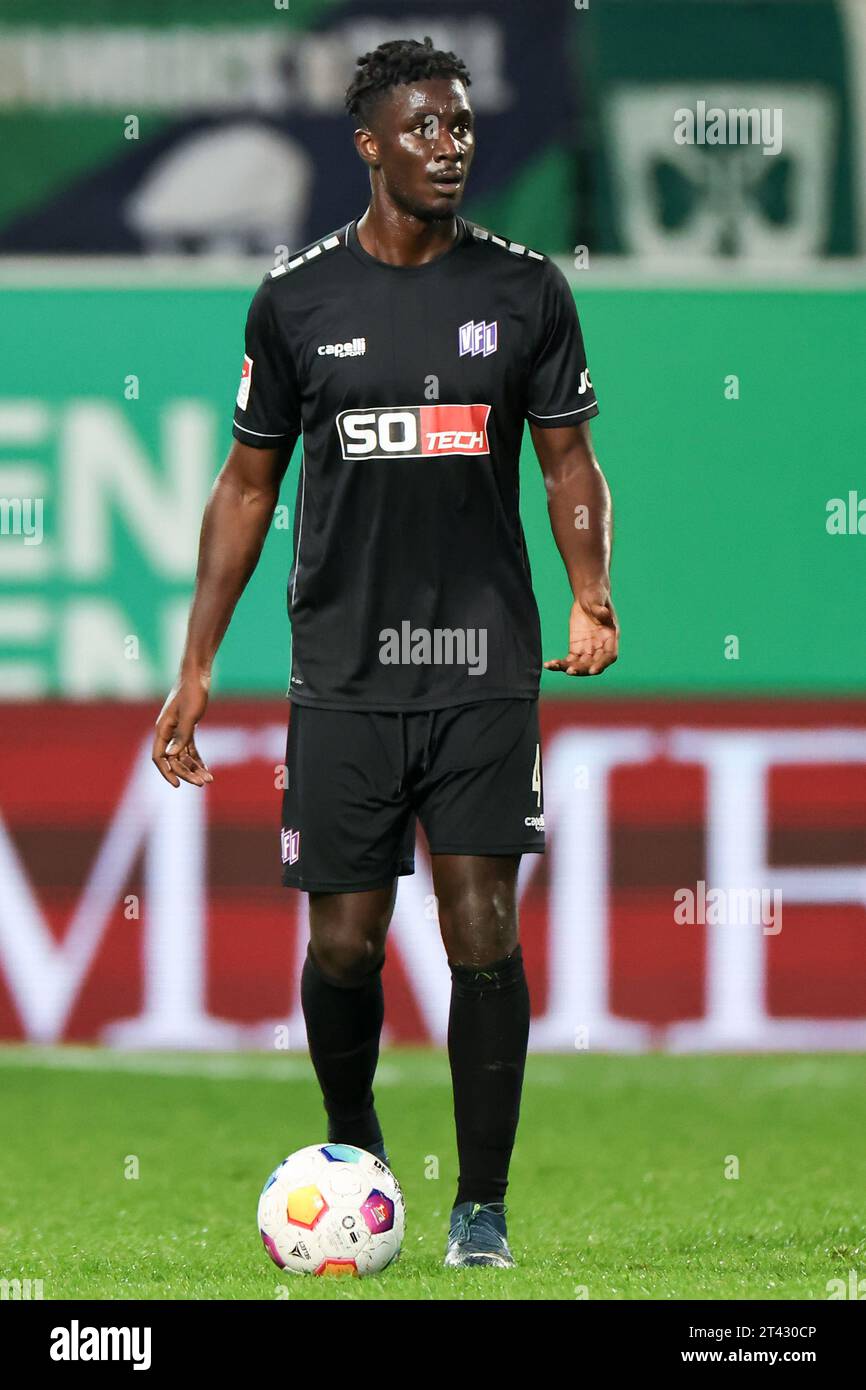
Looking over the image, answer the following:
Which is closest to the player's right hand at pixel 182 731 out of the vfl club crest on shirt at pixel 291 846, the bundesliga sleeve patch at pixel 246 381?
the vfl club crest on shirt at pixel 291 846

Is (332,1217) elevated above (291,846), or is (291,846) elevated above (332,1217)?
(291,846)

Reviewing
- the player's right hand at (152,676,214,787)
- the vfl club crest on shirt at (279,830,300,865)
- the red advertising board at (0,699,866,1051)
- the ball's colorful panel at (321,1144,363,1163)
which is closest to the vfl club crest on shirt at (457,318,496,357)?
the player's right hand at (152,676,214,787)

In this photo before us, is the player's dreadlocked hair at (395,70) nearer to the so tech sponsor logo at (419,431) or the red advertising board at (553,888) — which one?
the so tech sponsor logo at (419,431)

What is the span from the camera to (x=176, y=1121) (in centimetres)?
598

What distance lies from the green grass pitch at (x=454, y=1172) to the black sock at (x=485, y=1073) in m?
0.17

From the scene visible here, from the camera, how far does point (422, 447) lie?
3.77 meters

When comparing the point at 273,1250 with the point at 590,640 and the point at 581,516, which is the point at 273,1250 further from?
the point at 581,516

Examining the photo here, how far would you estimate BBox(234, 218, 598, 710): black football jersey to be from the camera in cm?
378

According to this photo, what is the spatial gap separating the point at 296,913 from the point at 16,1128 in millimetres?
1377

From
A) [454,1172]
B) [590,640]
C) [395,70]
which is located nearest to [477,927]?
[590,640]

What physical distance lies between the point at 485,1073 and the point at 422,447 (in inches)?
41.8

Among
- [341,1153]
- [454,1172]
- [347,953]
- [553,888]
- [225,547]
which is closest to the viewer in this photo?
[341,1153]
